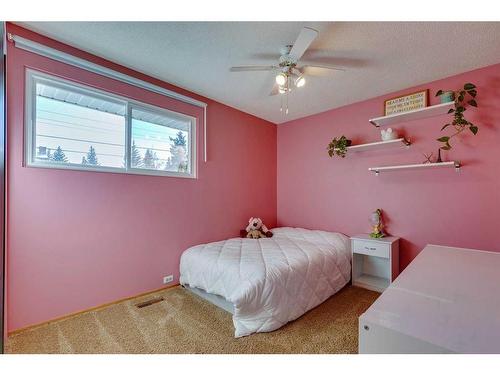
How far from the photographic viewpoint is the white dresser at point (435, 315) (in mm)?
855

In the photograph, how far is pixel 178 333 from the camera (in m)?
1.81

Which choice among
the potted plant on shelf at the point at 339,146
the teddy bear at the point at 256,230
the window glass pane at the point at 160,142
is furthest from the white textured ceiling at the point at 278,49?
the teddy bear at the point at 256,230

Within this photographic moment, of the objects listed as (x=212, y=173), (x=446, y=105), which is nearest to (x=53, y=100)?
(x=212, y=173)

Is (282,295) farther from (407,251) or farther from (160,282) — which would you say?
(407,251)

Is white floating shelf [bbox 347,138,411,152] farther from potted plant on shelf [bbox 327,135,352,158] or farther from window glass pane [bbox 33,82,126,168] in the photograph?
window glass pane [bbox 33,82,126,168]

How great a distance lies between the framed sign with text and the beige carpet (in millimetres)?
2252

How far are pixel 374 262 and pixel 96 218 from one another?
3.19 m

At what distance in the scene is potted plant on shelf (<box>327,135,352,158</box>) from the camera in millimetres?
3082

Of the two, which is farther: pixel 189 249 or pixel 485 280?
pixel 189 249

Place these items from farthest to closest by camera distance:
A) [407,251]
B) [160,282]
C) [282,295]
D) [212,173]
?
[212,173] → [407,251] → [160,282] → [282,295]

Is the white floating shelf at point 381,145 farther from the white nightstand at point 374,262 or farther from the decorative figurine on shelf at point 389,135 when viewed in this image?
the white nightstand at point 374,262

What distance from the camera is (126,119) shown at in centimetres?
241
